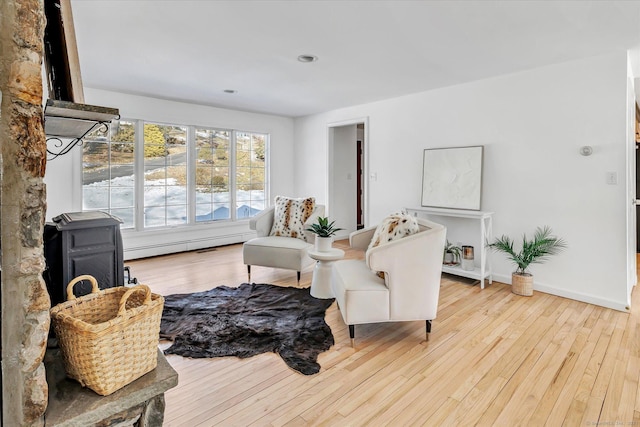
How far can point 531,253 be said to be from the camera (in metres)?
3.44

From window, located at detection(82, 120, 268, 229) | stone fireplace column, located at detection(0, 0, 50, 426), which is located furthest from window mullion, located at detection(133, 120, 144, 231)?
stone fireplace column, located at detection(0, 0, 50, 426)

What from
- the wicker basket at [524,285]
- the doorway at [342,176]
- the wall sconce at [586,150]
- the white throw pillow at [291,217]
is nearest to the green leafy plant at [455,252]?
the wicker basket at [524,285]

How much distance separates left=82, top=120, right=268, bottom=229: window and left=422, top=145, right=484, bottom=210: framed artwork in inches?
125

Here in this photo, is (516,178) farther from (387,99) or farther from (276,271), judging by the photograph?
(276,271)

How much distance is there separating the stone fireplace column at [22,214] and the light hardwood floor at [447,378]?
100cm

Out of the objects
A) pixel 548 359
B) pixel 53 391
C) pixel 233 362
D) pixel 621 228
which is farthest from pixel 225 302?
pixel 621 228

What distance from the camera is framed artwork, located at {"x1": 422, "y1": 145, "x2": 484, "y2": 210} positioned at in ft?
13.1

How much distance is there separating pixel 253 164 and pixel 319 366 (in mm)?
4700

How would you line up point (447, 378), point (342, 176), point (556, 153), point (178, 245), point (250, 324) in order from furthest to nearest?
point (342, 176)
point (178, 245)
point (556, 153)
point (250, 324)
point (447, 378)

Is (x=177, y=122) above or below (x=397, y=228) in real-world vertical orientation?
above

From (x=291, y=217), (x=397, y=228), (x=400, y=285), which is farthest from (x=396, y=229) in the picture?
(x=291, y=217)

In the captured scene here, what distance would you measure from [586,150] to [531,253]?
110 cm

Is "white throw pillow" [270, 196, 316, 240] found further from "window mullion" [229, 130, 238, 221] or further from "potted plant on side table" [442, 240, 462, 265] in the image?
"window mullion" [229, 130, 238, 221]

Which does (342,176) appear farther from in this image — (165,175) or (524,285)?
(524,285)
